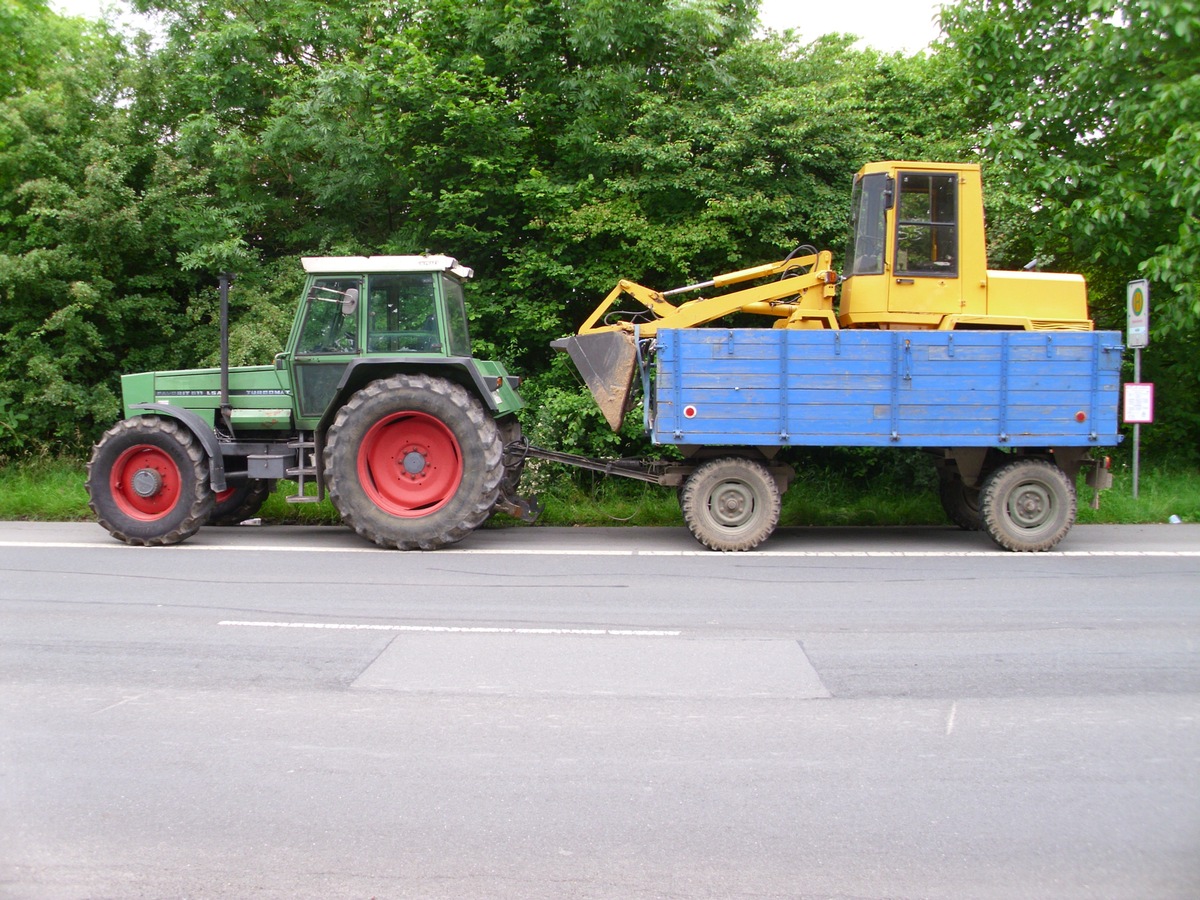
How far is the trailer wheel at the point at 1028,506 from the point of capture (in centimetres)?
1007

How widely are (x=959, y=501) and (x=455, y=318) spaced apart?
614 centimetres

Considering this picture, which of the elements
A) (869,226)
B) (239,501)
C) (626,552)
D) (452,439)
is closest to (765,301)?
(869,226)

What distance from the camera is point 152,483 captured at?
33.4 feet

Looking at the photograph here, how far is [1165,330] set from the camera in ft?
42.0

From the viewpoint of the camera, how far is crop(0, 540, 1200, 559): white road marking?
9766 mm

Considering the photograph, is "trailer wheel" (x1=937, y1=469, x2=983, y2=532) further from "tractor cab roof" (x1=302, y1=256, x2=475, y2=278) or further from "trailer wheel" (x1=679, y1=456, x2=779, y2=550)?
"tractor cab roof" (x1=302, y1=256, x2=475, y2=278)

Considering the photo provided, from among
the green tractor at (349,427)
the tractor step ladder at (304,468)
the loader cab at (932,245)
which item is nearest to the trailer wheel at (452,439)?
the green tractor at (349,427)

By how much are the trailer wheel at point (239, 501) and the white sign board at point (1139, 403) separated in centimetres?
1043

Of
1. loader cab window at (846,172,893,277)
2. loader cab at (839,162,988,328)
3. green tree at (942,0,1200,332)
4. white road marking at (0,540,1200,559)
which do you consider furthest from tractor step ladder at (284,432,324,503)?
green tree at (942,0,1200,332)

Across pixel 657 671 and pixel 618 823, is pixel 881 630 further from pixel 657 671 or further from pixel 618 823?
pixel 618 823

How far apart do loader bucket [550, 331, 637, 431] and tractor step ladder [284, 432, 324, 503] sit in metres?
2.83

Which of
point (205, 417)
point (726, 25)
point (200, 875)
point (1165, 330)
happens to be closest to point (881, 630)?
point (200, 875)

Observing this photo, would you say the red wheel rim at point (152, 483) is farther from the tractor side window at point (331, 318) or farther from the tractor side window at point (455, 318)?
the tractor side window at point (455, 318)

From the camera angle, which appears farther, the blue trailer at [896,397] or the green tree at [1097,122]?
the green tree at [1097,122]
